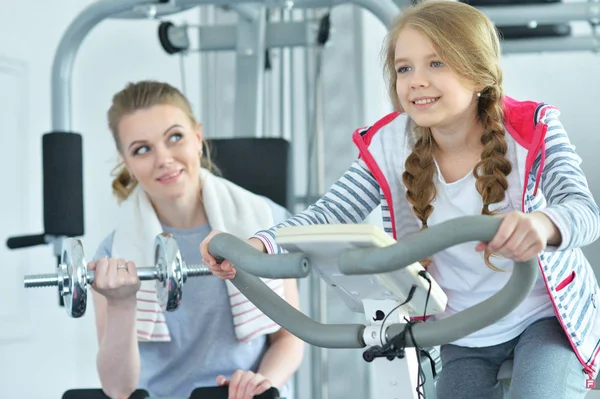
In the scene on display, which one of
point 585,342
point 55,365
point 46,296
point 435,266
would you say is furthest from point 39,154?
point 585,342

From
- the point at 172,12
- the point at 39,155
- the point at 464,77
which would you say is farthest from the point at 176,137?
the point at 39,155

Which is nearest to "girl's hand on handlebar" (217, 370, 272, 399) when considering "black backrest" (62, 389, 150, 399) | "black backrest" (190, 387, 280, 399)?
"black backrest" (190, 387, 280, 399)

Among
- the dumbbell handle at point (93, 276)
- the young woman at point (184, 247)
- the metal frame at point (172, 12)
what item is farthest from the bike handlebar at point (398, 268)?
the metal frame at point (172, 12)

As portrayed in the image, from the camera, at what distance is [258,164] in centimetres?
219

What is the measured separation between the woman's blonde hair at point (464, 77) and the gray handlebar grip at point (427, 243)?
0.38m

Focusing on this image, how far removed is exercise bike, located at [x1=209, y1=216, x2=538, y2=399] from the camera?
941 millimetres

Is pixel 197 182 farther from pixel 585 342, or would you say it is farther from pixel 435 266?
pixel 585 342

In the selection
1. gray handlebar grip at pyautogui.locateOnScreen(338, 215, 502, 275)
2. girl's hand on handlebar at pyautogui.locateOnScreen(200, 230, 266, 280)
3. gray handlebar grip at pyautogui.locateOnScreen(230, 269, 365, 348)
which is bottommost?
gray handlebar grip at pyautogui.locateOnScreen(230, 269, 365, 348)

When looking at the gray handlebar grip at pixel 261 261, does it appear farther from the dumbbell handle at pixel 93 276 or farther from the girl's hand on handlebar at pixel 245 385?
the girl's hand on handlebar at pixel 245 385

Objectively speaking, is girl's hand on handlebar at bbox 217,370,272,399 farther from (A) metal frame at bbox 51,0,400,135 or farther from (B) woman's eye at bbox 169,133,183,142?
(A) metal frame at bbox 51,0,400,135

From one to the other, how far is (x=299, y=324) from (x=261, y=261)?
5.0 inches

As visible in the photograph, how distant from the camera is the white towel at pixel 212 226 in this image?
6.42 ft

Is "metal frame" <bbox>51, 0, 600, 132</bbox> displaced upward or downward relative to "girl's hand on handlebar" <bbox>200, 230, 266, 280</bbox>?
upward

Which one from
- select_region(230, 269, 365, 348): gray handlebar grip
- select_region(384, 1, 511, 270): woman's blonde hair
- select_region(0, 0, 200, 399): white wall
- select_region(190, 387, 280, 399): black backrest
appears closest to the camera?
select_region(230, 269, 365, 348): gray handlebar grip
